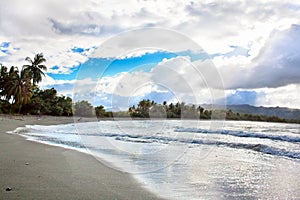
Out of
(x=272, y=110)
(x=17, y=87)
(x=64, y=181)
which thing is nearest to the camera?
(x=64, y=181)

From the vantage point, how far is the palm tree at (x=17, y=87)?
4844 cm

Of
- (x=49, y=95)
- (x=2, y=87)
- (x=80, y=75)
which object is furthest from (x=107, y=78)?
(x=49, y=95)

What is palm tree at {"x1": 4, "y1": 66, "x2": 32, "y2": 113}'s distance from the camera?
159 ft

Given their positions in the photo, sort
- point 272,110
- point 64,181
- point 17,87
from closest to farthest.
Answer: point 64,181, point 272,110, point 17,87

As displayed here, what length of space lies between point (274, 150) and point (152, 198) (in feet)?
28.9

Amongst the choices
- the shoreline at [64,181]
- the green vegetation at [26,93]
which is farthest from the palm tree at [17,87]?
the shoreline at [64,181]

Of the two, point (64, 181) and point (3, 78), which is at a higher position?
point (3, 78)

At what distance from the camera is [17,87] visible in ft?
159

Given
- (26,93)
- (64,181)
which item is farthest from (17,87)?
(64,181)

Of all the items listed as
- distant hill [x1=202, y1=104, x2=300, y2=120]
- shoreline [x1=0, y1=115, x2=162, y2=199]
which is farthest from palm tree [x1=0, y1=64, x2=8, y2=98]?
shoreline [x1=0, y1=115, x2=162, y2=199]

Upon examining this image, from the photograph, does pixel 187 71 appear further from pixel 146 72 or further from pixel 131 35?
pixel 131 35

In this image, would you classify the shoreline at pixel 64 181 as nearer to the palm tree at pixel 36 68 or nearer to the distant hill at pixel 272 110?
the distant hill at pixel 272 110

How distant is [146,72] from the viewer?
9.83m

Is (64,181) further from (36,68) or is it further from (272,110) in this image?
(36,68)
